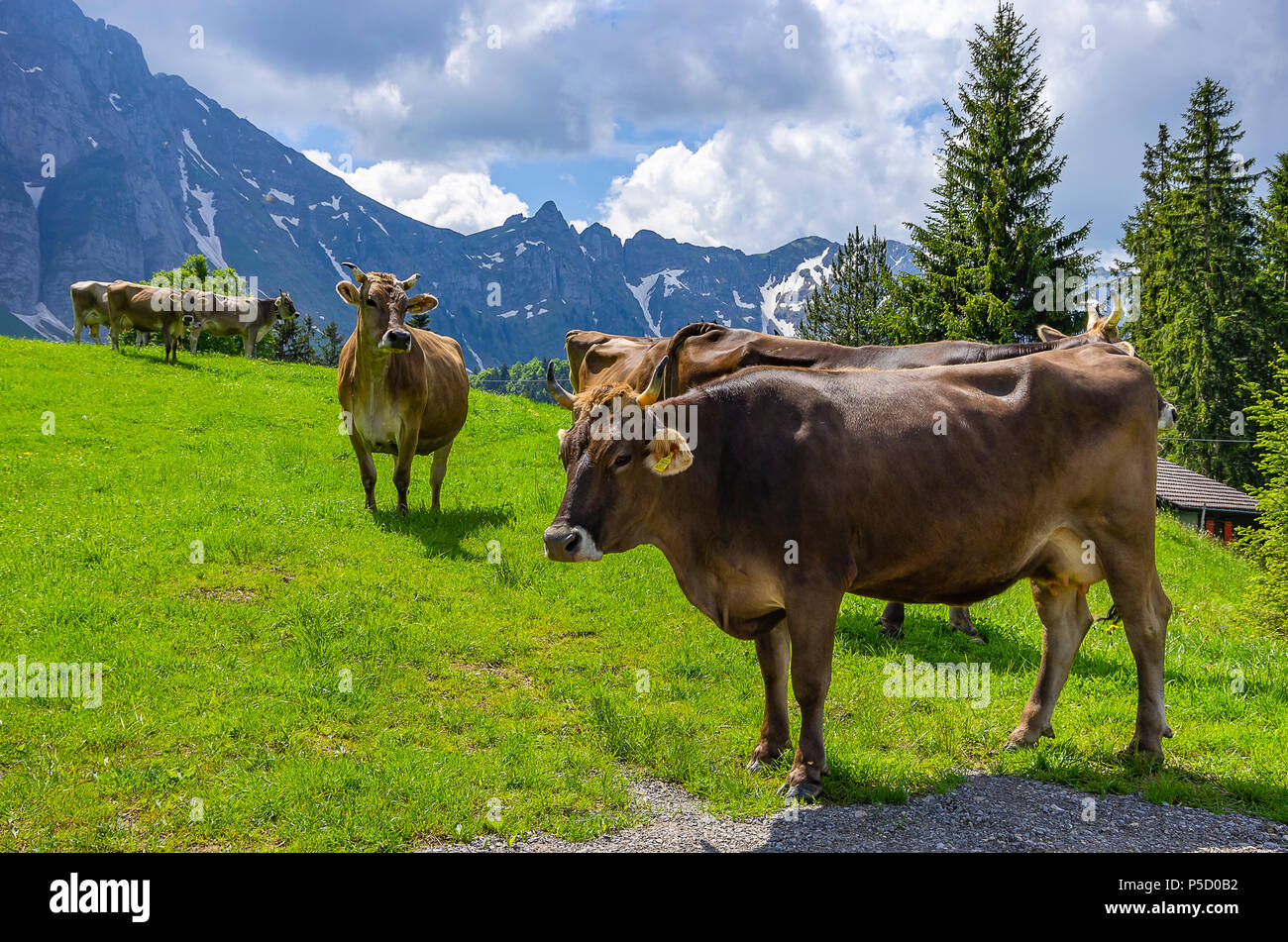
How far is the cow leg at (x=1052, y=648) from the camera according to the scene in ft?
23.1

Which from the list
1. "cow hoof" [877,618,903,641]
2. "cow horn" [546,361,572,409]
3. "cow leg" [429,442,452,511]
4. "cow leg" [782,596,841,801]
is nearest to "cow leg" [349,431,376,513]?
"cow leg" [429,442,452,511]

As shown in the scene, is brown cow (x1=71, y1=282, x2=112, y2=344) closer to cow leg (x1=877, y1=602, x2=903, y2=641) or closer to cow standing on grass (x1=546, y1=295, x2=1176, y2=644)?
cow standing on grass (x1=546, y1=295, x2=1176, y2=644)

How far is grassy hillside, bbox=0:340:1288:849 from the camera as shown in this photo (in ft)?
19.1

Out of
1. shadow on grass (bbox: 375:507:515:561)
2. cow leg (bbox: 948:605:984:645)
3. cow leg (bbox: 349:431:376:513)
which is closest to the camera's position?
cow leg (bbox: 948:605:984:645)

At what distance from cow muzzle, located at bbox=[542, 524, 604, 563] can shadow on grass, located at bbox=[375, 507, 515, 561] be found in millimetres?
6410

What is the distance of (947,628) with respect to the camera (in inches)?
415

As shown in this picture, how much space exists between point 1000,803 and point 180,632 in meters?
7.73

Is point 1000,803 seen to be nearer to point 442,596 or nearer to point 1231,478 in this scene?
point 442,596

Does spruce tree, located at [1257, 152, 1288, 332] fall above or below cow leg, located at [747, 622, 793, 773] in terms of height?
above

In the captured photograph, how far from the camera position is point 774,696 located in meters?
6.54

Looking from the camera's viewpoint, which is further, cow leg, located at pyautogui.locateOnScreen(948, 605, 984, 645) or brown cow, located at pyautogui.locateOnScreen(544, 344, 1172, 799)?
cow leg, located at pyautogui.locateOnScreen(948, 605, 984, 645)

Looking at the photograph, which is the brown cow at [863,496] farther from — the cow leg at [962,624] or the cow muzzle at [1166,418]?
the cow leg at [962,624]

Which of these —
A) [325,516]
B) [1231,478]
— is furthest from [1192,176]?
[325,516]

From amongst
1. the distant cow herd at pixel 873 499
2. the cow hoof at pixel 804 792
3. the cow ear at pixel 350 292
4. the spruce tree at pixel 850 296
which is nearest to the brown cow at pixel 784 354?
the distant cow herd at pixel 873 499
